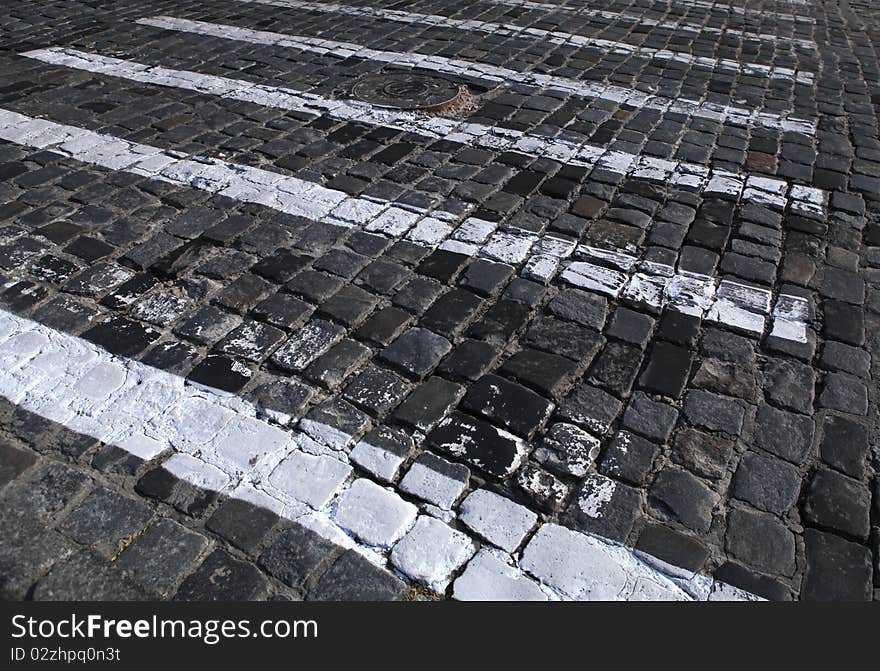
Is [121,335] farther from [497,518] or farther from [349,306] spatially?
[497,518]

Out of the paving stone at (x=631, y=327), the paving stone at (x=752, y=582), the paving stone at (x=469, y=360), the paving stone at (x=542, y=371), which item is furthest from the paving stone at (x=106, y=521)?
the paving stone at (x=631, y=327)

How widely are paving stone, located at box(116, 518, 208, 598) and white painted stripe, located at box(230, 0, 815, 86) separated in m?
7.23

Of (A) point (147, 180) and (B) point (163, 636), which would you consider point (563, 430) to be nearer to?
(B) point (163, 636)

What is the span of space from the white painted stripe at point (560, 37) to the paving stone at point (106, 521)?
7.22m

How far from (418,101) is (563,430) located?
4.18 metres

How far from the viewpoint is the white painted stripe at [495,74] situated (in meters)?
6.41

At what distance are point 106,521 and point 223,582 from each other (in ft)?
1.87

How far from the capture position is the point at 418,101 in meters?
6.38

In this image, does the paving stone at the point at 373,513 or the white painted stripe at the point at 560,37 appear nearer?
the paving stone at the point at 373,513

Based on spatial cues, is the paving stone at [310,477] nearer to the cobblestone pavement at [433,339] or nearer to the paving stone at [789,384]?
the cobblestone pavement at [433,339]

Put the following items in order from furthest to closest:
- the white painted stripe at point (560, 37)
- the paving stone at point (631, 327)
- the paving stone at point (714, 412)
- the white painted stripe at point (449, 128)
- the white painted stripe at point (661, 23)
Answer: the white painted stripe at point (661, 23) < the white painted stripe at point (560, 37) < the white painted stripe at point (449, 128) < the paving stone at point (631, 327) < the paving stone at point (714, 412)

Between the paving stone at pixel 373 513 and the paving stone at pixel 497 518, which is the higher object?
the paving stone at pixel 373 513

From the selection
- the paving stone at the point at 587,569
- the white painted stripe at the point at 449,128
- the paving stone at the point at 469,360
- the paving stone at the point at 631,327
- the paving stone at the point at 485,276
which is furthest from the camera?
the white painted stripe at the point at 449,128

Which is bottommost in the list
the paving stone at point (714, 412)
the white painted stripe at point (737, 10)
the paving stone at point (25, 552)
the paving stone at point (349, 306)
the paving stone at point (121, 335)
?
the white painted stripe at point (737, 10)
